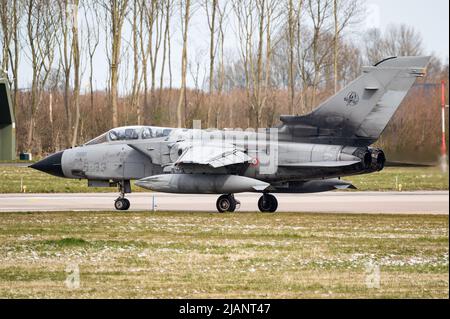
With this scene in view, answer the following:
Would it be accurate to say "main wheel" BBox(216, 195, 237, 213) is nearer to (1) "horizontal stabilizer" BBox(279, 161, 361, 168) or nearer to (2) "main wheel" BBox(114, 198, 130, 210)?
(1) "horizontal stabilizer" BBox(279, 161, 361, 168)

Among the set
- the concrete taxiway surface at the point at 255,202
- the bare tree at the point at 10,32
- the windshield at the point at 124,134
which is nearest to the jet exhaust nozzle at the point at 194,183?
the concrete taxiway surface at the point at 255,202

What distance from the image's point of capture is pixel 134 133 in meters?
29.5

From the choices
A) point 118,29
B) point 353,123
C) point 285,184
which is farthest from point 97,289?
point 118,29

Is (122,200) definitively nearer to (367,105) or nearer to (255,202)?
(255,202)

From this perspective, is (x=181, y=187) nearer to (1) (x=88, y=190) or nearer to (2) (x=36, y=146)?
(1) (x=88, y=190)

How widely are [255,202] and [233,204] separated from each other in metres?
5.41

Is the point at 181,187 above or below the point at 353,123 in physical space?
below

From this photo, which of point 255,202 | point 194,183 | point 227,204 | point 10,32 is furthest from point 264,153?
point 10,32

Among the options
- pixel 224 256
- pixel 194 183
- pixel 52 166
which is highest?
pixel 52 166

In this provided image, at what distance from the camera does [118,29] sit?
55938mm

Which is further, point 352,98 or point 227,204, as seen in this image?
point 227,204

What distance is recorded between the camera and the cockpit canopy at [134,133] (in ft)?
95.8

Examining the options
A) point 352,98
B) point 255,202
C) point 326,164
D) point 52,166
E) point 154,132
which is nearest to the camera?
point 352,98

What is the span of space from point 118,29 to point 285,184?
2958 centimetres
